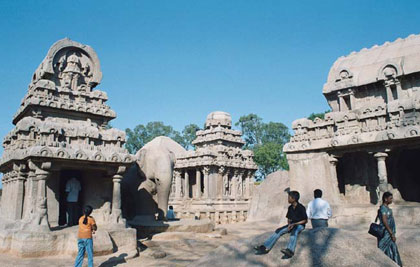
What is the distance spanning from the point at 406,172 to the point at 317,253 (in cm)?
1315

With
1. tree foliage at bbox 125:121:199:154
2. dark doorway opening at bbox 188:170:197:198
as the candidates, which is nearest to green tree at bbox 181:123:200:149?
tree foliage at bbox 125:121:199:154

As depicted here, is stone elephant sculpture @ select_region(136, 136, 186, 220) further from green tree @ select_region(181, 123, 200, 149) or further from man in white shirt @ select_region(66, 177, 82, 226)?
green tree @ select_region(181, 123, 200, 149)

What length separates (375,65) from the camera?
16.6 m

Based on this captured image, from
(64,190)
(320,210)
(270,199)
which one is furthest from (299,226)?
(270,199)

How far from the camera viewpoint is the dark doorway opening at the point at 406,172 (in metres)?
15.9

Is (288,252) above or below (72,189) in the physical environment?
below

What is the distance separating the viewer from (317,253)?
559cm

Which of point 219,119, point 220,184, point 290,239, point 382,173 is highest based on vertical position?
point 219,119

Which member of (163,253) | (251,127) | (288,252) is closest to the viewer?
(288,252)

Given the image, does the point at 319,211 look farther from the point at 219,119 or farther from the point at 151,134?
the point at 151,134

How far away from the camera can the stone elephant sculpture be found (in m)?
14.4

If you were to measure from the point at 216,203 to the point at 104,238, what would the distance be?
1682cm

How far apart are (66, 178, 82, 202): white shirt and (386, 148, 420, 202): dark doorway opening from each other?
12.6 metres

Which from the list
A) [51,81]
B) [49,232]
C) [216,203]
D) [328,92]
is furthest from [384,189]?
[216,203]
